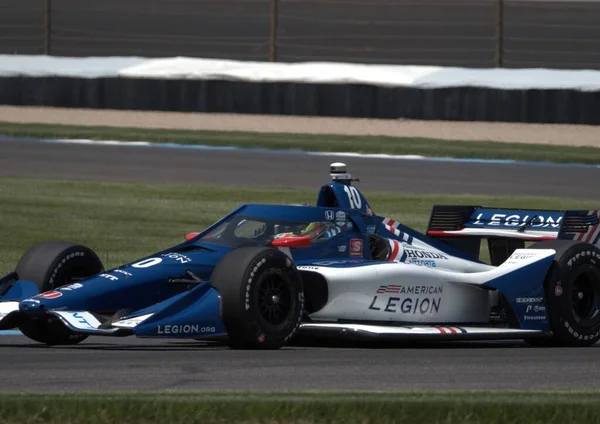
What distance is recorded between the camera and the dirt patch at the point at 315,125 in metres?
25.8

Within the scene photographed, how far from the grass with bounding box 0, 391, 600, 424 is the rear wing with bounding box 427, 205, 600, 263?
4.59 metres

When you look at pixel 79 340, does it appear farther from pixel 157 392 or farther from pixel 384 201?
pixel 384 201

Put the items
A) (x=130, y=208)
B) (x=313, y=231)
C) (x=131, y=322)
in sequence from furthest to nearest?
(x=130, y=208), (x=313, y=231), (x=131, y=322)

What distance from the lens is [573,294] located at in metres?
11.1

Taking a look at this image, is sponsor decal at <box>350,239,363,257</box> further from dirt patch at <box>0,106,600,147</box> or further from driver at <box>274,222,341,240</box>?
dirt patch at <box>0,106,600,147</box>

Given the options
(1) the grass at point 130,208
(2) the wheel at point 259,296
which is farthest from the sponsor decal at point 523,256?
(1) the grass at point 130,208

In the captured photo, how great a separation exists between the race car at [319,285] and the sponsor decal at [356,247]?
→ 10 millimetres

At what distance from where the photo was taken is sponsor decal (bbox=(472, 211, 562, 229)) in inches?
465

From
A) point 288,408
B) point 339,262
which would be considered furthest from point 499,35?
point 288,408

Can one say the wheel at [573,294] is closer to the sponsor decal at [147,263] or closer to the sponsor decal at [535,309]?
the sponsor decal at [535,309]

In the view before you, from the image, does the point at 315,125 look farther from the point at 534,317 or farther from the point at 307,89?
the point at 534,317

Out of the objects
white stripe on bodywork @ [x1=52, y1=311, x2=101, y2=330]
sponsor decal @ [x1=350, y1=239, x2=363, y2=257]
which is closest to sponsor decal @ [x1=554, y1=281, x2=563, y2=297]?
sponsor decal @ [x1=350, y1=239, x2=363, y2=257]

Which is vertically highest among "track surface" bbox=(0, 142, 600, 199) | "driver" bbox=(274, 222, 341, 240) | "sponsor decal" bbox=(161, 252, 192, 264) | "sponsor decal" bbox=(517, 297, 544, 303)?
"driver" bbox=(274, 222, 341, 240)

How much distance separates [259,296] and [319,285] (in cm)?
71
